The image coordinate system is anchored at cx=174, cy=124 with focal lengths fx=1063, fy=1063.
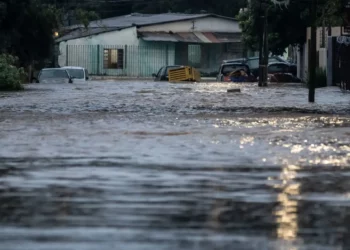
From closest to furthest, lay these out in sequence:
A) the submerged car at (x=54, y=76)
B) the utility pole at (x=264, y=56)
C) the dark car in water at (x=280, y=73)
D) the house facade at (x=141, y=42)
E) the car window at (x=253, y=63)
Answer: the utility pole at (x=264, y=56) < the submerged car at (x=54, y=76) < the dark car in water at (x=280, y=73) < the car window at (x=253, y=63) < the house facade at (x=141, y=42)

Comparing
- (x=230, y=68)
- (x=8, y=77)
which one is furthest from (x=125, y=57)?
(x=8, y=77)

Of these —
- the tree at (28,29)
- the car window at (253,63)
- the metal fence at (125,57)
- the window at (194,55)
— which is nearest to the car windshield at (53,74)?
the tree at (28,29)

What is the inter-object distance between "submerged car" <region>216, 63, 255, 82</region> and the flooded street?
32284 mm

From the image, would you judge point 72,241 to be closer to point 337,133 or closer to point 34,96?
point 337,133

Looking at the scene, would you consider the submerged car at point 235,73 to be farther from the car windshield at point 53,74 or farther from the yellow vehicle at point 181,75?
the car windshield at point 53,74

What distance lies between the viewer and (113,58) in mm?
73375

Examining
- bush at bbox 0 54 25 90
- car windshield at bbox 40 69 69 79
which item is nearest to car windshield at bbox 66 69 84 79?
car windshield at bbox 40 69 69 79

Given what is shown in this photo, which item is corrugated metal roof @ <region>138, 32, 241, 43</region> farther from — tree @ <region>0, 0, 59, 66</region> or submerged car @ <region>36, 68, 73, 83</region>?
submerged car @ <region>36, 68, 73, 83</region>

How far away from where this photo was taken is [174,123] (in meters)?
19.6

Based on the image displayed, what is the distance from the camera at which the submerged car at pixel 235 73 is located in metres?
53.7

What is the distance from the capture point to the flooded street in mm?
8164

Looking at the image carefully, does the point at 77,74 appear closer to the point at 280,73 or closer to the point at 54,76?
the point at 54,76

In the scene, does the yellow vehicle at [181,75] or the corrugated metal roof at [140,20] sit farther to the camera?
the corrugated metal roof at [140,20]

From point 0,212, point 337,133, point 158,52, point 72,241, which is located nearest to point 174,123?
point 337,133
